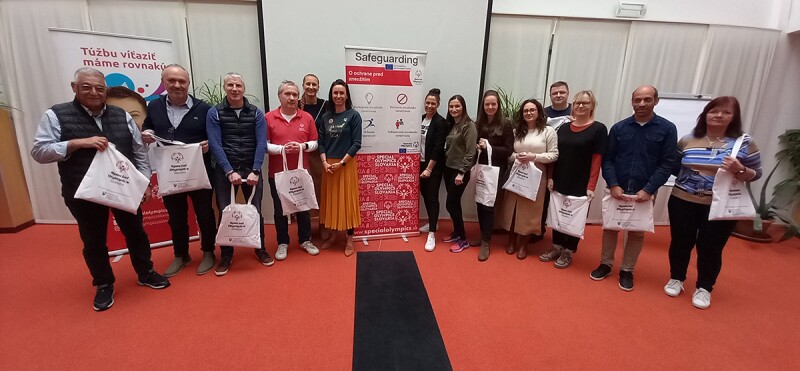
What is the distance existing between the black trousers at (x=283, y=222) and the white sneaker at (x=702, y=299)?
11.1 feet

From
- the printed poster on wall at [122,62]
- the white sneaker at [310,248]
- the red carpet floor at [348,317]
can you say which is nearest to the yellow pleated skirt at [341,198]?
the white sneaker at [310,248]

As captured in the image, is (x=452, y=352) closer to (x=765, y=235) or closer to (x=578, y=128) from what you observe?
(x=578, y=128)

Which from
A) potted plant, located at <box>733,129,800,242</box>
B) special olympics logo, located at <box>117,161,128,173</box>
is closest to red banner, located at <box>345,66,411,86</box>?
special olympics logo, located at <box>117,161,128,173</box>

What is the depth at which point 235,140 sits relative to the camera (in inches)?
100

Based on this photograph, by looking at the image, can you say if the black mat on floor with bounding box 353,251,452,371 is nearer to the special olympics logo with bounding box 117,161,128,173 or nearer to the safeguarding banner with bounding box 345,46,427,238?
the safeguarding banner with bounding box 345,46,427,238

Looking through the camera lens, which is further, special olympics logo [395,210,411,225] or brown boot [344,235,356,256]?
special olympics logo [395,210,411,225]

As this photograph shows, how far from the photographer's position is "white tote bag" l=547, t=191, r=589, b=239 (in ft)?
8.96

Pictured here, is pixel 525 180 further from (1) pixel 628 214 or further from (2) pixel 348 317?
(2) pixel 348 317

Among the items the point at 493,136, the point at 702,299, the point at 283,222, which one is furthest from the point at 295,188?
the point at 702,299

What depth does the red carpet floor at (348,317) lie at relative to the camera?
187 centimetres

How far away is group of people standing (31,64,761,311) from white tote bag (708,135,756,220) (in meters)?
0.07

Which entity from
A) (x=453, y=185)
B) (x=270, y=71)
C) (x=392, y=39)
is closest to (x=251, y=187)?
(x=270, y=71)

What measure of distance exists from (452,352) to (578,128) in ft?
6.77

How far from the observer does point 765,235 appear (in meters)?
3.86
